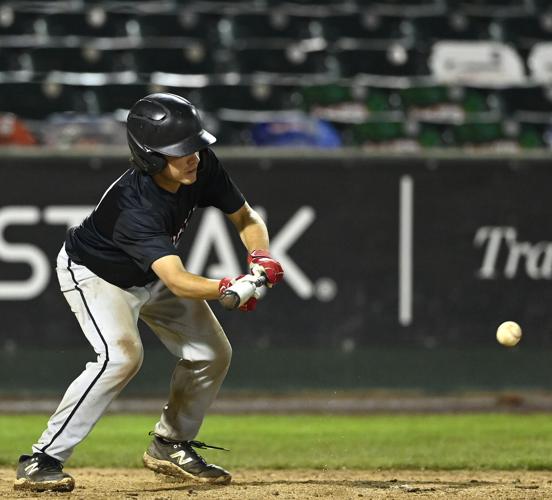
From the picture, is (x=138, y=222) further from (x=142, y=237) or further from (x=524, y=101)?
(x=524, y=101)

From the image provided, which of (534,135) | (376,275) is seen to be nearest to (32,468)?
(376,275)

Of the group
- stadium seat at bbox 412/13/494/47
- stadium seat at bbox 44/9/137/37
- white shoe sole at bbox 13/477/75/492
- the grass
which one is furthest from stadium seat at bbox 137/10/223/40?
white shoe sole at bbox 13/477/75/492

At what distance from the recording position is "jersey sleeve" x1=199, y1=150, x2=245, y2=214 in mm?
6027

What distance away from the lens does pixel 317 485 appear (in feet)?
20.3

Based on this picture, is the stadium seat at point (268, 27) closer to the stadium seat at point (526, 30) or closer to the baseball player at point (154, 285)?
the stadium seat at point (526, 30)

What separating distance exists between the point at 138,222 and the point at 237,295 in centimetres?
68

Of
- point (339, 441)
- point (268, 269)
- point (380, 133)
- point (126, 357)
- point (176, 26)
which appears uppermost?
point (176, 26)

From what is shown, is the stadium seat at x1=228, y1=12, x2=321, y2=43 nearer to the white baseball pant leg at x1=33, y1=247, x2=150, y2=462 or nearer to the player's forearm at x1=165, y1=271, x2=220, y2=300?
the white baseball pant leg at x1=33, y1=247, x2=150, y2=462

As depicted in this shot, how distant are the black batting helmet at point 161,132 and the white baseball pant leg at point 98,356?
67cm

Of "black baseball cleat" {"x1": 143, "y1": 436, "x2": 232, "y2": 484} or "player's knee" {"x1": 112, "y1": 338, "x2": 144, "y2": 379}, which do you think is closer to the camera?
"player's knee" {"x1": 112, "y1": 338, "x2": 144, "y2": 379}

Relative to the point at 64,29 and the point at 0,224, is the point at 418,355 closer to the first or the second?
the point at 0,224

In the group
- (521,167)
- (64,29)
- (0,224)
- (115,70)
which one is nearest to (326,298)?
(521,167)

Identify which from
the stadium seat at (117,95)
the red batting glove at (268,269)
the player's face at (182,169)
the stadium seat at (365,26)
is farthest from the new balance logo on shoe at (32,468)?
the stadium seat at (365,26)

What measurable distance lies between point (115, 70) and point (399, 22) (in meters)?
3.92
